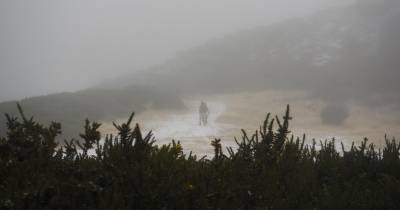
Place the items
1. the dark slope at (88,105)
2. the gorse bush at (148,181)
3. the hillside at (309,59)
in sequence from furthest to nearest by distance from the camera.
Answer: the hillside at (309,59) → the dark slope at (88,105) → the gorse bush at (148,181)

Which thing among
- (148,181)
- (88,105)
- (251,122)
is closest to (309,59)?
(251,122)

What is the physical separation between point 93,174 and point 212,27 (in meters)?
70.2

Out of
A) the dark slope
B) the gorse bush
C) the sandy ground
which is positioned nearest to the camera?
the gorse bush

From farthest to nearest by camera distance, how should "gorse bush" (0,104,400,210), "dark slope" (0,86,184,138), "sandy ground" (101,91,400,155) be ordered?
"dark slope" (0,86,184,138) < "sandy ground" (101,91,400,155) < "gorse bush" (0,104,400,210)

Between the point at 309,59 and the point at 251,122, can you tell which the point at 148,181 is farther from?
the point at 309,59

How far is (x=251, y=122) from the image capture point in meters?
24.0

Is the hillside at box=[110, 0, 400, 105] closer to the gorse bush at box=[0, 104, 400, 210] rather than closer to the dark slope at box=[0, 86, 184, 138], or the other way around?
the dark slope at box=[0, 86, 184, 138]

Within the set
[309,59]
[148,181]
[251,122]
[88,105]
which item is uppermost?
[309,59]

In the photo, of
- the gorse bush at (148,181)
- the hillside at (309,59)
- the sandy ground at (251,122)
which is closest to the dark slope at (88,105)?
the sandy ground at (251,122)

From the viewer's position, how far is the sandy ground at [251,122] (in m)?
19.6

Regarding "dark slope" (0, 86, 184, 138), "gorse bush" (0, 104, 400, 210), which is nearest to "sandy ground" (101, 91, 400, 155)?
"dark slope" (0, 86, 184, 138)

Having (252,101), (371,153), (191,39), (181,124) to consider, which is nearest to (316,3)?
(191,39)

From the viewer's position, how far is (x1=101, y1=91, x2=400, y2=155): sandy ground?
19.6m

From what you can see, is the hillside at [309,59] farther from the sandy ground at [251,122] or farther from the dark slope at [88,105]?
the dark slope at [88,105]
